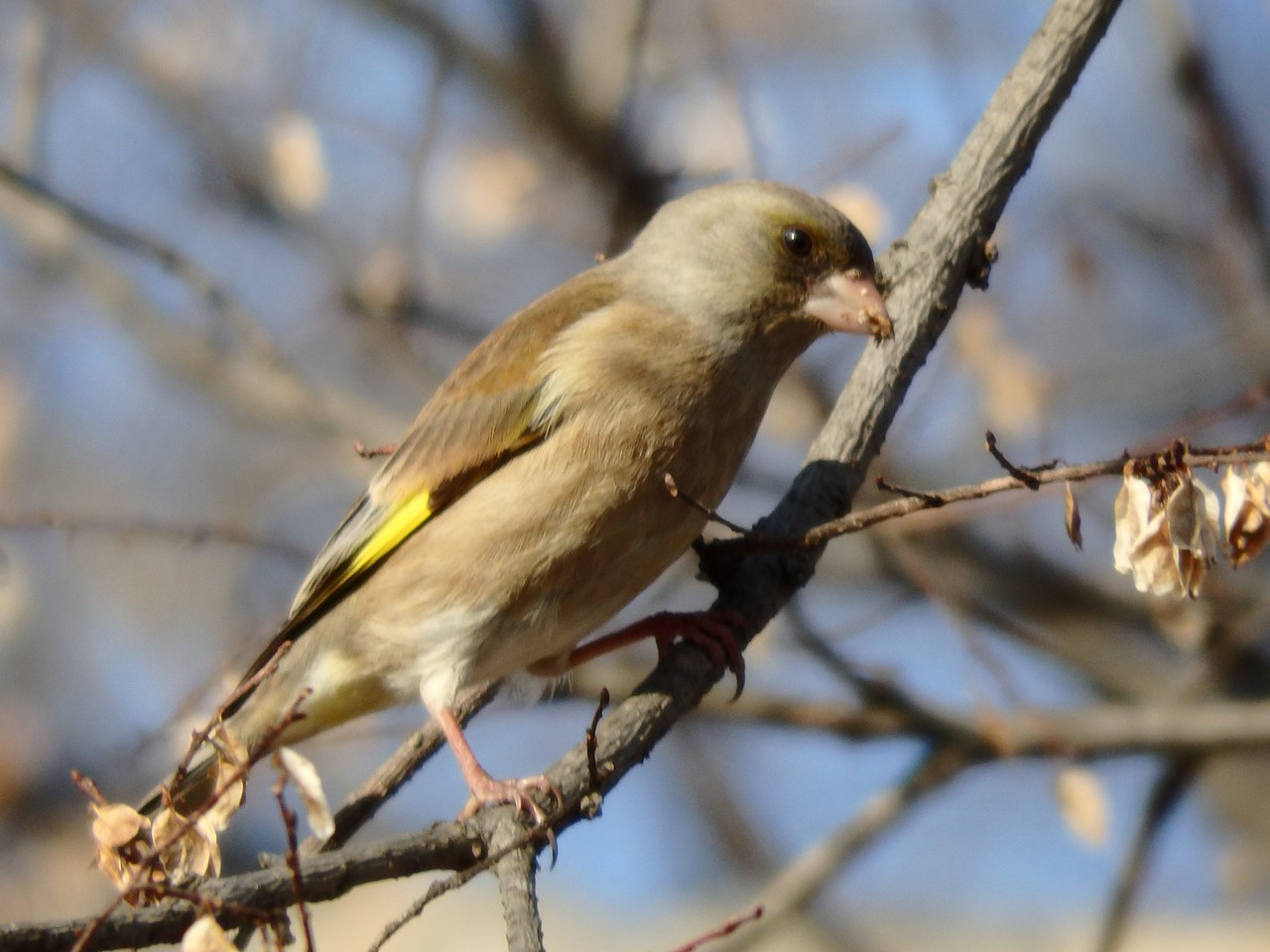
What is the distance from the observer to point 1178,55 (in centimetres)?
654

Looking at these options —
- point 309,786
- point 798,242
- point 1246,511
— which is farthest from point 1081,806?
point 309,786

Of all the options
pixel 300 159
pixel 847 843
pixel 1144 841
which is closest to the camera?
pixel 847 843

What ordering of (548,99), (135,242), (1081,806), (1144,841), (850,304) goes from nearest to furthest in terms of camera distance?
(850,304) → (1081,806) → (1144,841) → (135,242) → (548,99)

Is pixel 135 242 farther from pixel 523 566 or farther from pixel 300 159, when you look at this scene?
pixel 523 566

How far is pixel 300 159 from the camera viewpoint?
25.4 feet

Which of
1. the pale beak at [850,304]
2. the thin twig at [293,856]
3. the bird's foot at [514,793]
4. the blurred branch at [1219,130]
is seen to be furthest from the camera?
the blurred branch at [1219,130]

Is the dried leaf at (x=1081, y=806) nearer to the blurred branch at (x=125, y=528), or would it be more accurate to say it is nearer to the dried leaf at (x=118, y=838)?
the blurred branch at (x=125, y=528)

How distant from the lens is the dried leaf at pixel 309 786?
3.02 metres

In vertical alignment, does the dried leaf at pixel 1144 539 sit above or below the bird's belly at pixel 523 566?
below

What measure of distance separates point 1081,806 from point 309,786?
3.19 meters

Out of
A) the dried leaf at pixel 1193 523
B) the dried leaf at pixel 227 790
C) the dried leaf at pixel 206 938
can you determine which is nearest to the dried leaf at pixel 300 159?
the dried leaf at pixel 227 790

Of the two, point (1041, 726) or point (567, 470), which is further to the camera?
point (1041, 726)

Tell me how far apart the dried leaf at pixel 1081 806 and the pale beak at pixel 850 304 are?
1.96 metres

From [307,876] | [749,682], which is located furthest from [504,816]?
[749,682]
